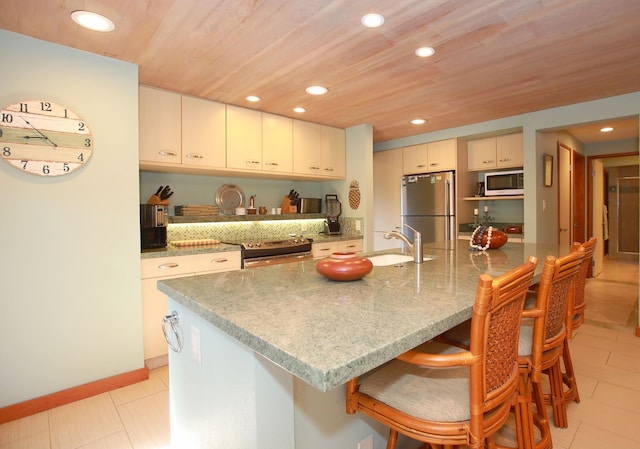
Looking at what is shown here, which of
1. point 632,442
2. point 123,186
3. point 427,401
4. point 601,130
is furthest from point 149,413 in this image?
point 601,130

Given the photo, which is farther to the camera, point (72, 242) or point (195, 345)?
point (72, 242)

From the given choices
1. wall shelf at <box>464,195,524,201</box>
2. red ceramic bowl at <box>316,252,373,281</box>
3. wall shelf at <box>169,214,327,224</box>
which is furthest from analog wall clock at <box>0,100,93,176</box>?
wall shelf at <box>464,195,524,201</box>

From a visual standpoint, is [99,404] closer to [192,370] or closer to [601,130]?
[192,370]

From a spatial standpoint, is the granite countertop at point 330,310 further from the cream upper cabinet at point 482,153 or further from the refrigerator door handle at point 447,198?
the cream upper cabinet at point 482,153

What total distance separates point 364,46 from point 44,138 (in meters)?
2.04

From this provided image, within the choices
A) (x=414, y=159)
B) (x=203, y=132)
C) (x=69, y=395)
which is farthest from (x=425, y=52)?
(x=69, y=395)

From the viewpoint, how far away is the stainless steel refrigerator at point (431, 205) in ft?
14.5

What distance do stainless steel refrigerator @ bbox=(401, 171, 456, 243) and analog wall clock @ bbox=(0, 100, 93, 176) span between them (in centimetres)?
349

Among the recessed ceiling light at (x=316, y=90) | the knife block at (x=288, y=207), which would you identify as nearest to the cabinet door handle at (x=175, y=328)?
the recessed ceiling light at (x=316, y=90)

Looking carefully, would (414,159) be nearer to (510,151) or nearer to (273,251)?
(510,151)

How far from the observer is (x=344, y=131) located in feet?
14.4

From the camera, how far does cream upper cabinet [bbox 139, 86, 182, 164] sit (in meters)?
2.84

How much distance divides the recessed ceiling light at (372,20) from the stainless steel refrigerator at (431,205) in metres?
2.86

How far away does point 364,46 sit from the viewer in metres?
2.18
